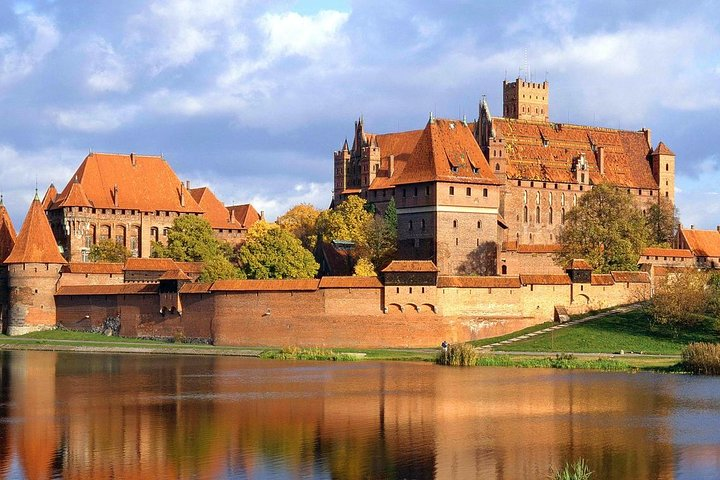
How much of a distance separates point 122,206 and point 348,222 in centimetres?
1553

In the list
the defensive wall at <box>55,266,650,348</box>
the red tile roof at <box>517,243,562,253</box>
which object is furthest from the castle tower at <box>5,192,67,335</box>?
the red tile roof at <box>517,243,562,253</box>

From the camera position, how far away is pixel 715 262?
8319 cm

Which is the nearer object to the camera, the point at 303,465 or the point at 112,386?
the point at 303,465

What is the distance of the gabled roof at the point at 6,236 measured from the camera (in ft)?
233

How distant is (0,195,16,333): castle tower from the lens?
6919cm

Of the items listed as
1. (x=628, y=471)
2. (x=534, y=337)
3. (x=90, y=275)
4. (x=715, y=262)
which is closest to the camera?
(x=628, y=471)

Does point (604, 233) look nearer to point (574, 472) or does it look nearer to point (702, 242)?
point (702, 242)

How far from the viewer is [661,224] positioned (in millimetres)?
87562

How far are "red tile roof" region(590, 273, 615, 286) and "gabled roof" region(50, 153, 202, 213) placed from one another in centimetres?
3093

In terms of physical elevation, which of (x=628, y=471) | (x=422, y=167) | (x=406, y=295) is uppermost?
(x=422, y=167)

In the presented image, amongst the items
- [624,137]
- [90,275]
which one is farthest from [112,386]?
[624,137]

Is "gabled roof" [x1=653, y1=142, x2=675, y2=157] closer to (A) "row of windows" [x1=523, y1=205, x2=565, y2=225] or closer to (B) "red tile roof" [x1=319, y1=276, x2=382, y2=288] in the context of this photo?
(A) "row of windows" [x1=523, y1=205, x2=565, y2=225]

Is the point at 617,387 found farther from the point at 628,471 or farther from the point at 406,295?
the point at 406,295

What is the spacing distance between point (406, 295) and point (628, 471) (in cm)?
2971
